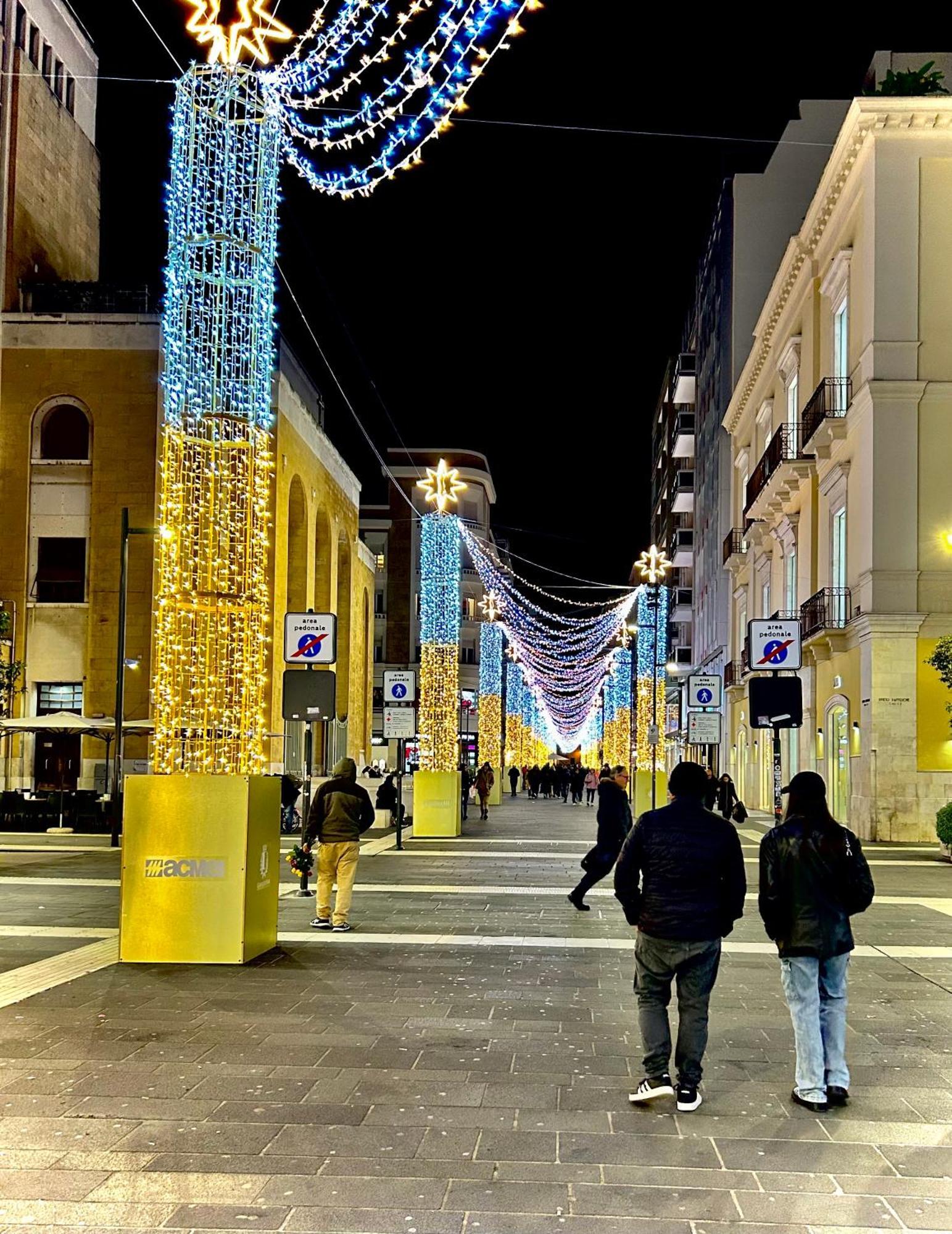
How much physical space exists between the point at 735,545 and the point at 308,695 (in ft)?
114

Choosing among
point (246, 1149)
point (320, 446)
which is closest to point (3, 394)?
point (320, 446)

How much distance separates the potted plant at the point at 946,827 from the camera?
71.2ft

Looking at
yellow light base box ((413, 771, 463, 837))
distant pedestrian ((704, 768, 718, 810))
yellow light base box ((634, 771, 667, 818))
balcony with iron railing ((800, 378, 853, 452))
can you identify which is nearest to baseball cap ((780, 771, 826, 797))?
distant pedestrian ((704, 768, 718, 810))

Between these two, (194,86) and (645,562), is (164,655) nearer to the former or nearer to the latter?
(194,86)

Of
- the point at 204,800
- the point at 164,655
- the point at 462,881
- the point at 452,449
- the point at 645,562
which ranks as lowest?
the point at 462,881

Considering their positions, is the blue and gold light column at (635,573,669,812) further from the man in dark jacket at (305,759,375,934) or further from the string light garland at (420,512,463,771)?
the man in dark jacket at (305,759,375,934)

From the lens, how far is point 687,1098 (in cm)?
668

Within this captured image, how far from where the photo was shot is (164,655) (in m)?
12.2

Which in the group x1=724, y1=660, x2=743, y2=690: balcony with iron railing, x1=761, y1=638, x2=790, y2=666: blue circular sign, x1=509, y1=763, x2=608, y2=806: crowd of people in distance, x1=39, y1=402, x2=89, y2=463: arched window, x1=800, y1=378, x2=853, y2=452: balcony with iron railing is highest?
x1=39, y1=402, x2=89, y2=463: arched window

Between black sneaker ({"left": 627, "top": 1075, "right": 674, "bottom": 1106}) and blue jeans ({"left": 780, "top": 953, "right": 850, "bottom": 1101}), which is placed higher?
blue jeans ({"left": 780, "top": 953, "right": 850, "bottom": 1101})

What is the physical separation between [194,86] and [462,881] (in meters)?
10.6

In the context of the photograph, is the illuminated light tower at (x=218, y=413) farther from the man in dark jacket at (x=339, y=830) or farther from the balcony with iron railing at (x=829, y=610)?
the balcony with iron railing at (x=829, y=610)

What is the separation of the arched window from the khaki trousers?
109ft

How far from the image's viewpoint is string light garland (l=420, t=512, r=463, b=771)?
29375 mm
